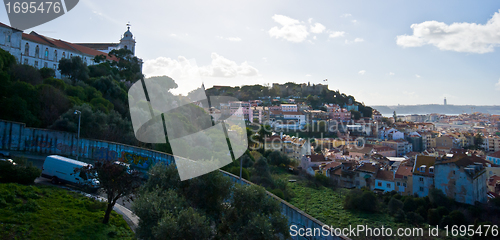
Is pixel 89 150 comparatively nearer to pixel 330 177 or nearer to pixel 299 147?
pixel 330 177

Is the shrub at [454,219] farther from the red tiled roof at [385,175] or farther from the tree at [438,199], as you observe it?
the red tiled roof at [385,175]

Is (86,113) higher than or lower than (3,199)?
higher

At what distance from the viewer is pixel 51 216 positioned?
6.19 metres

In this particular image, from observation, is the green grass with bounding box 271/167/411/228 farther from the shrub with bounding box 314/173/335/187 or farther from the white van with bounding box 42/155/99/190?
the white van with bounding box 42/155/99/190

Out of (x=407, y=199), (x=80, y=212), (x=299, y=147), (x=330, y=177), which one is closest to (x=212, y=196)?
(x=80, y=212)

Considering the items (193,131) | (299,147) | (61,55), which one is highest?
(61,55)

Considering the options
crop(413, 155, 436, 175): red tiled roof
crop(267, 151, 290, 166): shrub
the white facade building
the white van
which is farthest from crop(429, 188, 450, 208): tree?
the white facade building

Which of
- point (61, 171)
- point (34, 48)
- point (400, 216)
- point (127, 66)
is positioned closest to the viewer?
point (61, 171)

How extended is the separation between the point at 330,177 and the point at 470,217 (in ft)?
39.8

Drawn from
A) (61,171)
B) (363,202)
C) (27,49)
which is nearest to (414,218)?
(363,202)

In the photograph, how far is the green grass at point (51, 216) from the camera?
18.1ft

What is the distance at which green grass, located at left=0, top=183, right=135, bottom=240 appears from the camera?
18.1 feet

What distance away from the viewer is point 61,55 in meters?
28.9

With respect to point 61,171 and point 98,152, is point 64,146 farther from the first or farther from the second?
point 61,171
